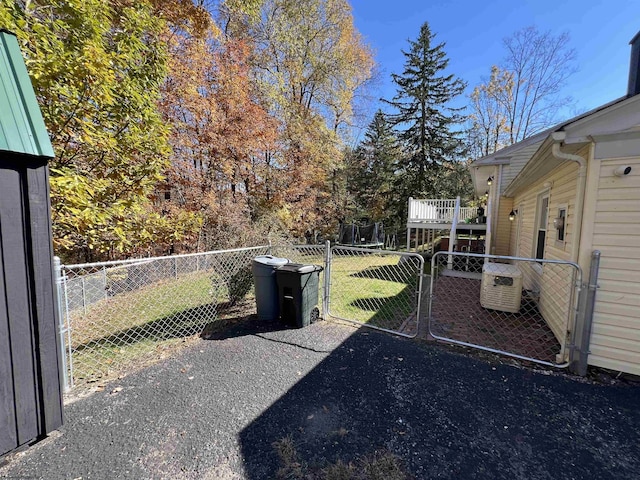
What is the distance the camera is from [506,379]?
3000mm

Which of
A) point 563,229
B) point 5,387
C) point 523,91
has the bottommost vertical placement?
point 5,387

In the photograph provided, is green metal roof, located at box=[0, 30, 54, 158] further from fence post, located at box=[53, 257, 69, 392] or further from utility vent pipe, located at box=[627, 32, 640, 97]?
utility vent pipe, located at box=[627, 32, 640, 97]

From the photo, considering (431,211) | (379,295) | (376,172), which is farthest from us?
(376,172)

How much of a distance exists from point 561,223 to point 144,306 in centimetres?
729

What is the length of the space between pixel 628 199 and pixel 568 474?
2.76 metres

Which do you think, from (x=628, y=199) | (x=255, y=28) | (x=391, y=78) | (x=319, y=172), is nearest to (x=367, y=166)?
(x=391, y=78)

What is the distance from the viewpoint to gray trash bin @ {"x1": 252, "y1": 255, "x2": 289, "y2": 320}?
4.29 meters

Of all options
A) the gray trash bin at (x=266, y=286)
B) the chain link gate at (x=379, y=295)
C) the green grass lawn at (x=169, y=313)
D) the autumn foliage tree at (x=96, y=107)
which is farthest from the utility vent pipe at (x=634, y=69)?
the autumn foliage tree at (x=96, y=107)

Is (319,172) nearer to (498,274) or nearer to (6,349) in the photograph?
(498,274)

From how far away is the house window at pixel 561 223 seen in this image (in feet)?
13.0

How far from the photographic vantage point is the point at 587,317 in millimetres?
3020

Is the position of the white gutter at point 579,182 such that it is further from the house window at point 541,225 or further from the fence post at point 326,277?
the fence post at point 326,277

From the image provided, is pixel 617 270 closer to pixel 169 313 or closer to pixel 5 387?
pixel 5 387

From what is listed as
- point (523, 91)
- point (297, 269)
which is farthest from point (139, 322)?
point (523, 91)
